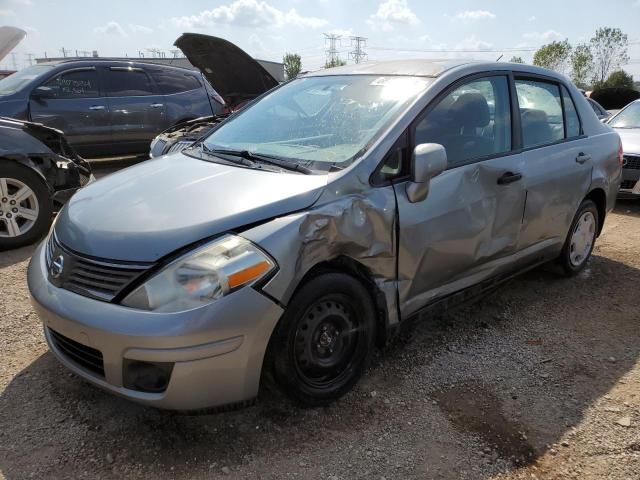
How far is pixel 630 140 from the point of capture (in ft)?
24.0

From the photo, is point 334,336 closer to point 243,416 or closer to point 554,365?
point 243,416

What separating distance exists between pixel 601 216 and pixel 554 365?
204 cm

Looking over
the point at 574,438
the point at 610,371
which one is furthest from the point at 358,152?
the point at 610,371

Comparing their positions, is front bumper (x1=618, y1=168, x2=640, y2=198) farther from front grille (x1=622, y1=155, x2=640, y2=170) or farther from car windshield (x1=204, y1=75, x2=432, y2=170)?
car windshield (x1=204, y1=75, x2=432, y2=170)

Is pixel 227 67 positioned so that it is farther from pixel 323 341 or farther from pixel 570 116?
pixel 323 341

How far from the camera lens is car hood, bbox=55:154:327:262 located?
2.21 meters

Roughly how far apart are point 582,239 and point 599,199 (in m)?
0.38

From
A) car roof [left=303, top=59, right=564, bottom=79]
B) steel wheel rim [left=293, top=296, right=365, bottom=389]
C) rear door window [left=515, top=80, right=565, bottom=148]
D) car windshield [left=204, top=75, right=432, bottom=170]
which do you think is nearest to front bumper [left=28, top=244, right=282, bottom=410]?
steel wheel rim [left=293, top=296, right=365, bottom=389]

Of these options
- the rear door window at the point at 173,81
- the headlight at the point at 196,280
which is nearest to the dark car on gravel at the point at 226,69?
the rear door window at the point at 173,81

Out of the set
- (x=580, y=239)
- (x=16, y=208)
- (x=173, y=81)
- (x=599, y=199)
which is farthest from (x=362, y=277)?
(x=173, y=81)

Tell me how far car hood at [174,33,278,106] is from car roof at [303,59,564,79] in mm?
4095

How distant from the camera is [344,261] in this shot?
2551mm

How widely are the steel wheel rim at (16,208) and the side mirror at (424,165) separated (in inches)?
147

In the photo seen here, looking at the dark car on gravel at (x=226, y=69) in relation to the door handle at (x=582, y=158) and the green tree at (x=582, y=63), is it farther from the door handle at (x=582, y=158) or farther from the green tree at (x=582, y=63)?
the green tree at (x=582, y=63)
